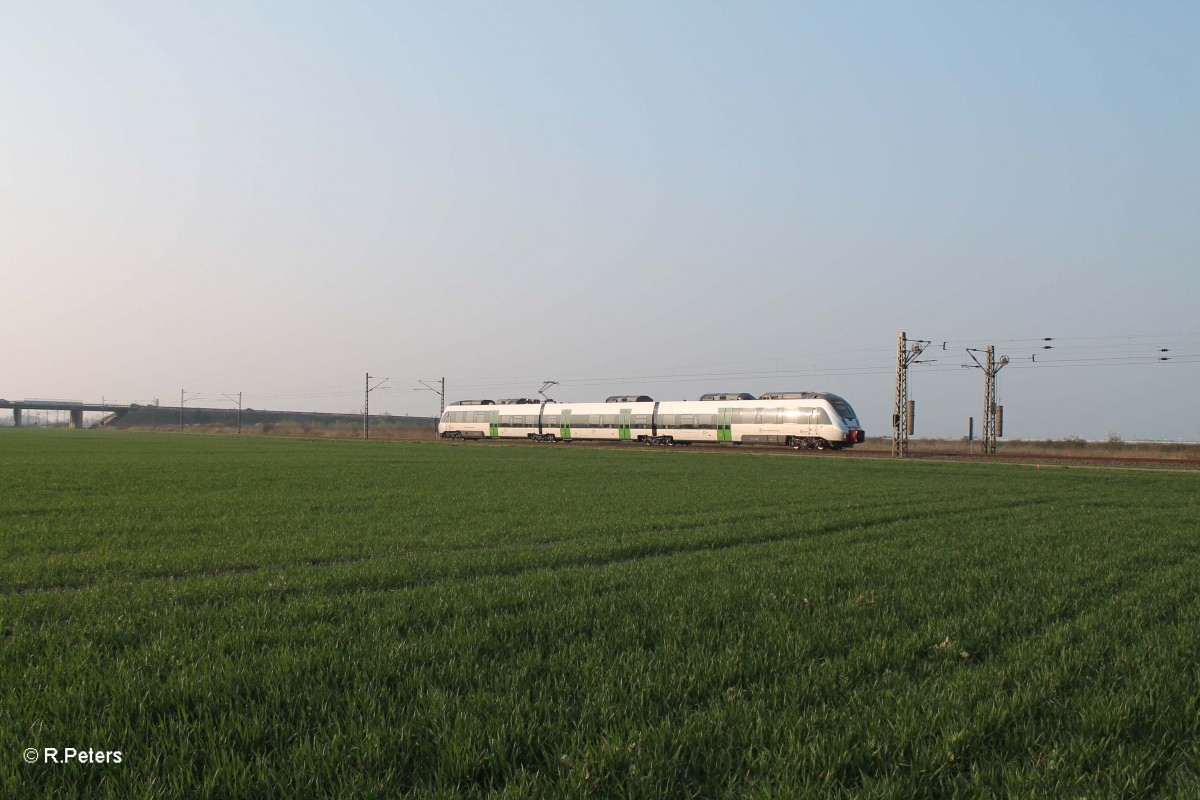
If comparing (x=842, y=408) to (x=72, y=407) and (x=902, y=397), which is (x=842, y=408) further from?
(x=72, y=407)

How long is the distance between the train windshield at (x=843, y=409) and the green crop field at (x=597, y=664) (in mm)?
38470

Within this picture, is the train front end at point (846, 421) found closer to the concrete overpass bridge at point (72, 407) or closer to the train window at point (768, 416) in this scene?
the train window at point (768, 416)

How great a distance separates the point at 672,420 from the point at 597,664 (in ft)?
173

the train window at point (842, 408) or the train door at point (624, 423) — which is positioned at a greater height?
the train window at point (842, 408)

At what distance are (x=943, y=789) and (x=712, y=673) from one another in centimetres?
159

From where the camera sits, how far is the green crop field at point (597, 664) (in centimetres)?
362

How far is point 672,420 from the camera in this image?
57.7 m

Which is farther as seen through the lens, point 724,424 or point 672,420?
point 672,420

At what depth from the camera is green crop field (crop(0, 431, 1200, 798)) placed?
362 cm

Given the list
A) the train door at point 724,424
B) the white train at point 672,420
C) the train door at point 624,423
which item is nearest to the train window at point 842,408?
the white train at point 672,420

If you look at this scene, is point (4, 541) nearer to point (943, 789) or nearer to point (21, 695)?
point (21, 695)

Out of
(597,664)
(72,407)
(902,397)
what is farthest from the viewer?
(72,407)

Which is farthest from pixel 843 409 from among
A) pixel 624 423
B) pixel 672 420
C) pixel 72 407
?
pixel 72 407

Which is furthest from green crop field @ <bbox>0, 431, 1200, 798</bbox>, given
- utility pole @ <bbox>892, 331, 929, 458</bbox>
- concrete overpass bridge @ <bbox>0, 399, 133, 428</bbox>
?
concrete overpass bridge @ <bbox>0, 399, 133, 428</bbox>
